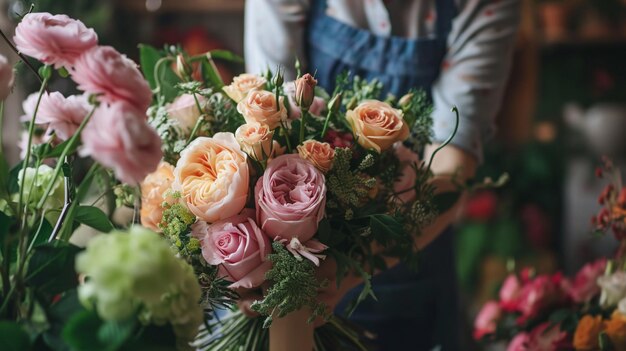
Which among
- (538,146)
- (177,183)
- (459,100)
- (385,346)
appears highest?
(177,183)

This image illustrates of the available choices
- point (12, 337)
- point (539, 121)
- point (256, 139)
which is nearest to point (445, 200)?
point (256, 139)

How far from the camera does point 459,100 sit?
1.14 m

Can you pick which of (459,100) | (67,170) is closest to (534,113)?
(459,100)

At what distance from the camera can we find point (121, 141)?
1.61 ft

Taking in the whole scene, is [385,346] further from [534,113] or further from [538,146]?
[534,113]

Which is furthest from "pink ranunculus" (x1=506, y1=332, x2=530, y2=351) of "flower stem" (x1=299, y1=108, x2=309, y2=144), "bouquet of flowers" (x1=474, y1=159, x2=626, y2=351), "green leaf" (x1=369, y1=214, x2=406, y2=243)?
"flower stem" (x1=299, y1=108, x2=309, y2=144)

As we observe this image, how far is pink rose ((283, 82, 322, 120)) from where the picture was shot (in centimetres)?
75

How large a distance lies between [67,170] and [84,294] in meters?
0.19

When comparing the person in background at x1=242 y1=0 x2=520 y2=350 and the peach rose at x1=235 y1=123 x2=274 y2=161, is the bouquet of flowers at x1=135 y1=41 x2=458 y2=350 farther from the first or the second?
the person in background at x1=242 y1=0 x2=520 y2=350

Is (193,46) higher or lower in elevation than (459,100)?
lower

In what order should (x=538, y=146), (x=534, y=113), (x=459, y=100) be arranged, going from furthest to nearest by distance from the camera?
(x=534, y=113) → (x=538, y=146) → (x=459, y=100)

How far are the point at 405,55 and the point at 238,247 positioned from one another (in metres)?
0.59

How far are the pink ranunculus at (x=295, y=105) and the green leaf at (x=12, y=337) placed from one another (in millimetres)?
342

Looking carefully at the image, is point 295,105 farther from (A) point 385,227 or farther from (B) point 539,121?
(B) point 539,121
